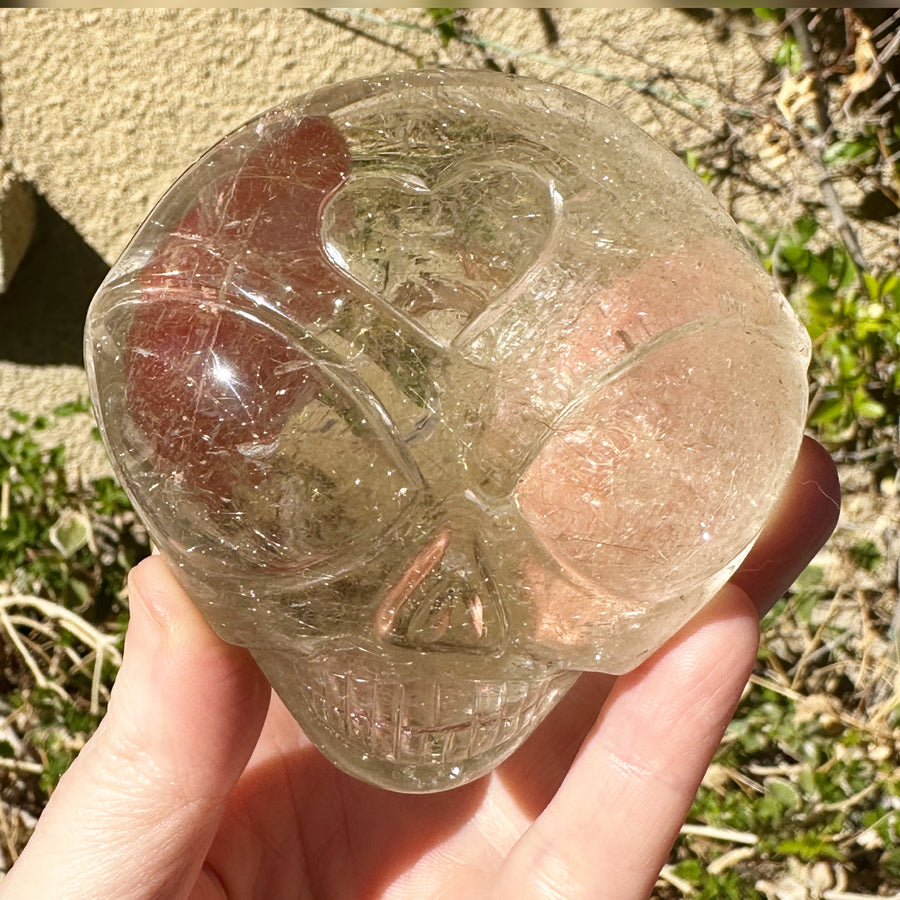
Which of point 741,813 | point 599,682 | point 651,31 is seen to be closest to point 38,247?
point 651,31

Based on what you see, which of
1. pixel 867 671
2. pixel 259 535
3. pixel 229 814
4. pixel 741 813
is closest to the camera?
pixel 259 535

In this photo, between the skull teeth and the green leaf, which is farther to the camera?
the green leaf

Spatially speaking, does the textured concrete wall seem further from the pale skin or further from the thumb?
the thumb

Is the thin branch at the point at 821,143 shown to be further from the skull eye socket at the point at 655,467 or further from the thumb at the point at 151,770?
the thumb at the point at 151,770

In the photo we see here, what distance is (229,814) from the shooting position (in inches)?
35.7

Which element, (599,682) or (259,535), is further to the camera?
(599,682)

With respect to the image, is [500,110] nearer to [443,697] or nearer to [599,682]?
[443,697]

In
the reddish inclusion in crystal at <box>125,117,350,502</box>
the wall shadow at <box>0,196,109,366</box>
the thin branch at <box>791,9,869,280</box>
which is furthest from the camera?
the wall shadow at <box>0,196,109,366</box>

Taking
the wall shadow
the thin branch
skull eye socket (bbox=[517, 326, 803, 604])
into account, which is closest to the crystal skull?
skull eye socket (bbox=[517, 326, 803, 604])

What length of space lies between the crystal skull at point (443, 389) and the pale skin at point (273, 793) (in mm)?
50

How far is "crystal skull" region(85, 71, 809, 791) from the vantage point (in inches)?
25.8

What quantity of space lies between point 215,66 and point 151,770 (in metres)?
0.93

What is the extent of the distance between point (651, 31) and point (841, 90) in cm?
25

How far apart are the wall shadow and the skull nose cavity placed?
0.94 meters
